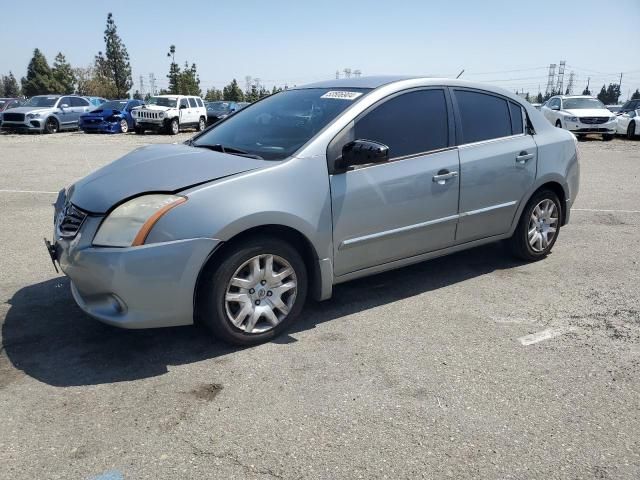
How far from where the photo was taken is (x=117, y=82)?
242ft

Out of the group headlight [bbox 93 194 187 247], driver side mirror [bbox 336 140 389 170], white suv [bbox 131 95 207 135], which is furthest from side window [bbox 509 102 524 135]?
white suv [bbox 131 95 207 135]

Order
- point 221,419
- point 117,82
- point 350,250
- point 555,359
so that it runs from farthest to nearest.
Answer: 1. point 117,82
2. point 350,250
3. point 555,359
4. point 221,419

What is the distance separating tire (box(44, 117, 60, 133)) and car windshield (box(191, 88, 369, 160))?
23624 millimetres

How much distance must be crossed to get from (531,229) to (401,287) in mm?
1505

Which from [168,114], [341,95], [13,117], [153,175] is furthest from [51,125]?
[153,175]

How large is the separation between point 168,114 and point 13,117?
6751 mm

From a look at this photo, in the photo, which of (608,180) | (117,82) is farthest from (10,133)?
(117,82)

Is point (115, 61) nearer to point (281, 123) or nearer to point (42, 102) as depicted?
point (42, 102)

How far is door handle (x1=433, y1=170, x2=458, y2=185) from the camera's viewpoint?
426 cm

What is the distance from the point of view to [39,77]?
69812 mm

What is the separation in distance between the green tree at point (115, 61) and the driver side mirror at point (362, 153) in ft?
254

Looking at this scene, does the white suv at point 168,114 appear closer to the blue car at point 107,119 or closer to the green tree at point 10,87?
the blue car at point 107,119

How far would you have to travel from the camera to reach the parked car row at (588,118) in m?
21.5

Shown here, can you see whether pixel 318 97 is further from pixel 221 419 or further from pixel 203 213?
pixel 221 419
